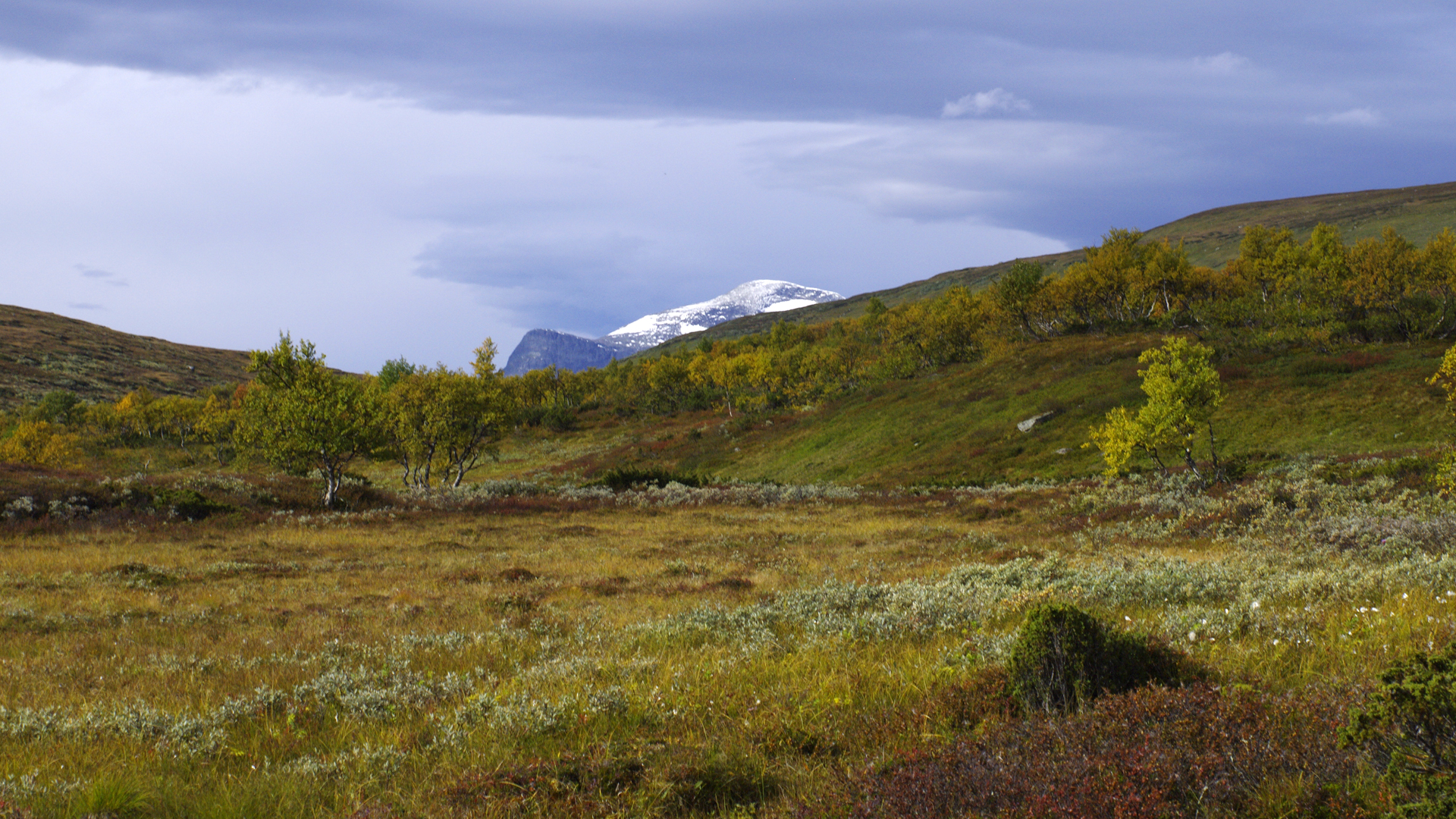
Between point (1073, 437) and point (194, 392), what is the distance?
186 meters

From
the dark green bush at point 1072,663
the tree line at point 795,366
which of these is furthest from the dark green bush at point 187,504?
the dark green bush at point 1072,663

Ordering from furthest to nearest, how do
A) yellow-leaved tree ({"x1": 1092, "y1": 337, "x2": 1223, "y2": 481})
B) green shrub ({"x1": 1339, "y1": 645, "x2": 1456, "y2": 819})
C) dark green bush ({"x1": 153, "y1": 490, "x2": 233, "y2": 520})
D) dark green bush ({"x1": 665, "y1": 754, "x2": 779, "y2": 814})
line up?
dark green bush ({"x1": 153, "y1": 490, "x2": 233, "y2": 520}) < yellow-leaved tree ({"x1": 1092, "y1": 337, "x2": 1223, "y2": 481}) < dark green bush ({"x1": 665, "y1": 754, "x2": 779, "y2": 814}) < green shrub ({"x1": 1339, "y1": 645, "x2": 1456, "y2": 819})

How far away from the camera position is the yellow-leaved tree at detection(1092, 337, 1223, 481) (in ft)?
88.9

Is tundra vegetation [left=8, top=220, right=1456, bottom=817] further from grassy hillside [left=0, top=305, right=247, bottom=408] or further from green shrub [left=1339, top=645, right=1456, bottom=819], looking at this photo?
grassy hillside [left=0, top=305, right=247, bottom=408]

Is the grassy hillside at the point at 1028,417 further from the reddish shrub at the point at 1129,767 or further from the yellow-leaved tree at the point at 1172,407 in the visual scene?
the reddish shrub at the point at 1129,767

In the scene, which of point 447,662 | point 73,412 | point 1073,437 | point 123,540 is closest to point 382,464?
point 73,412

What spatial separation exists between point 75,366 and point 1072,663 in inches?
8356

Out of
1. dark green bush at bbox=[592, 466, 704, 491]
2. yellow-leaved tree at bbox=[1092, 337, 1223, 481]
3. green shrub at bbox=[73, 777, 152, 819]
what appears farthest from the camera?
dark green bush at bbox=[592, 466, 704, 491]

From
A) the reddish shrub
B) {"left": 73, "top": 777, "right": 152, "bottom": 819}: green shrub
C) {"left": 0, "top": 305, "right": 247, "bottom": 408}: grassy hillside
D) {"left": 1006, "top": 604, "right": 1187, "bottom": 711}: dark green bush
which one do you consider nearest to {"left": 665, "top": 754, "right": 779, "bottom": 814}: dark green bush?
the reddish shrub

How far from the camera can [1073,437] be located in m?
49.8

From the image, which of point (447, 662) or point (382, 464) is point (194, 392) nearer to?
point (382, 464)

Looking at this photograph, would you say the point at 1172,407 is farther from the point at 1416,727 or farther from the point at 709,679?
the point at 1416,727

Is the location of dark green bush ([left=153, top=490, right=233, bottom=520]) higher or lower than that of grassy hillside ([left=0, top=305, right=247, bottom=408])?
lower

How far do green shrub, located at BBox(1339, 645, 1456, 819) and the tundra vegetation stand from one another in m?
0.02
